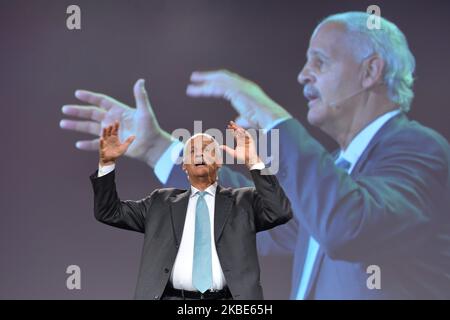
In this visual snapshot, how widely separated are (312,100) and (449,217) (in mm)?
1102

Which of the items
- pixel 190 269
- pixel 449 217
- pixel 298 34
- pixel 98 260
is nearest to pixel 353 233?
pixel 449 217

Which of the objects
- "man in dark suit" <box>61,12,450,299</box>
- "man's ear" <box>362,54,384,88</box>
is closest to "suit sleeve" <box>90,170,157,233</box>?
"man in dark suit" <box>61,12,450,299</box>

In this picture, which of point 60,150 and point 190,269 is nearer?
point 190,269

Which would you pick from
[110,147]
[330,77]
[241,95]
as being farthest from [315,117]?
[110,147]

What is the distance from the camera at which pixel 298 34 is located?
390cm

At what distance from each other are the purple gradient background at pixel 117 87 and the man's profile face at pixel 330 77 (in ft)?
0.25

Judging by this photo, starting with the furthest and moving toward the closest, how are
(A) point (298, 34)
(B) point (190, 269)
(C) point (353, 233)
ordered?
(A) point (298, 34), (C) point (353, 233), (B) point (190, 269)

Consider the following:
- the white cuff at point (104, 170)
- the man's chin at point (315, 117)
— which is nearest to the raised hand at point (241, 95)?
the man's chin at point (315, 117)

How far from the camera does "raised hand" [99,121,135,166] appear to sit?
6.77 ft

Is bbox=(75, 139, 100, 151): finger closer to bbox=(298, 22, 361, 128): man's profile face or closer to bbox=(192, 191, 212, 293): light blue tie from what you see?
bbox=(298, 22, 361, 128): man's profile face

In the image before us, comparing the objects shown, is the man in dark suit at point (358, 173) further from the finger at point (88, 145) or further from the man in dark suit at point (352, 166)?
the finger at point (88, 145)

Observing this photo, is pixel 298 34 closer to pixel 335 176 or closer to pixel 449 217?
pixel 335 176

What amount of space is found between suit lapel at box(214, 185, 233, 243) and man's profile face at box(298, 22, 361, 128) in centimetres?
183

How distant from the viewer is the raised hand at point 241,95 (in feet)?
12.5
